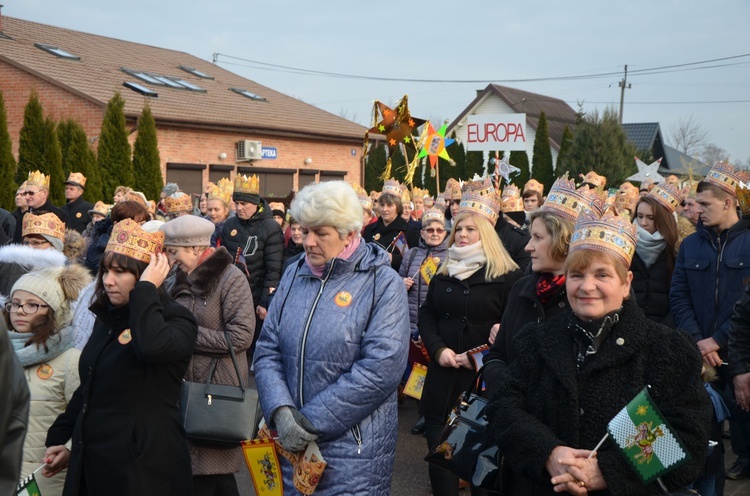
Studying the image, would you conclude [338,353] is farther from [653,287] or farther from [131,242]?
[653,287]

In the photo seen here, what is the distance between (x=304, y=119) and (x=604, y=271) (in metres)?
30.1

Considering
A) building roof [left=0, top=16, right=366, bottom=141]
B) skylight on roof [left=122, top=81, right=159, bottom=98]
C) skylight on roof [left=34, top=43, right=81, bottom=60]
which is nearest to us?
building roof [left=0, top=16, right=366, bottom=141]

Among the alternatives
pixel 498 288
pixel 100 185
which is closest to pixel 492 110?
pixel 100 185

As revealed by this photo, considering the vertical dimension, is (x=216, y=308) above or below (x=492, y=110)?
below

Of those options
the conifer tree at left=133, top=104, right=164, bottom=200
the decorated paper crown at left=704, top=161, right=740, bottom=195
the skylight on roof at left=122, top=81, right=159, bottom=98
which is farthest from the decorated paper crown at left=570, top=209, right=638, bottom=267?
the skylight on roof at left=122, top=81, right=159, bottom=98

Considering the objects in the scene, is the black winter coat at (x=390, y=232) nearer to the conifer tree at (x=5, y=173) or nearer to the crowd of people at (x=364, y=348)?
the crowd of people at (x=364, y=348)

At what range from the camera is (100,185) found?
65.3 feet

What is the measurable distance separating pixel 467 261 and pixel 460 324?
42 centimetres

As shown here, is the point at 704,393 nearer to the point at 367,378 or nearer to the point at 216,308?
the point at 367,378

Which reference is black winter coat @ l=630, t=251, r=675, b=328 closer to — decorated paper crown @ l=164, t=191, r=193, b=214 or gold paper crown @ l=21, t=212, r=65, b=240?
gold paper crown @ l=21, t=212, r=65, b=240

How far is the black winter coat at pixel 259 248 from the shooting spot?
9539 mm

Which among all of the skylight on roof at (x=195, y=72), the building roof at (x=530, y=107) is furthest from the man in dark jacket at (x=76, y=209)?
the building roof at (x=530, y=107)

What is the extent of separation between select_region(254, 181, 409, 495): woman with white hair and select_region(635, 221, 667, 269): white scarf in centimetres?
349

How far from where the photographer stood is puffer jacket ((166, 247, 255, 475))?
477 cm
